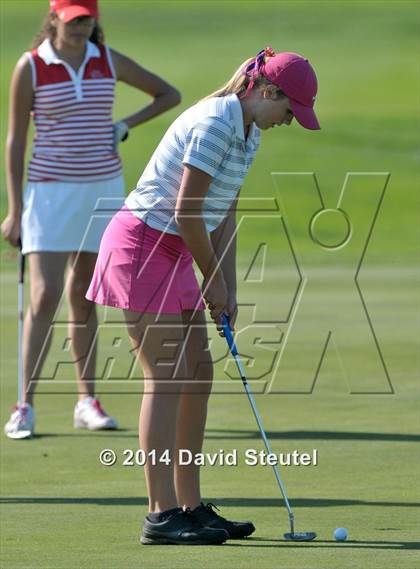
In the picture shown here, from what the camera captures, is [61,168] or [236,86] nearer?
[236,86]

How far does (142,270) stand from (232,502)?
4.32 ft

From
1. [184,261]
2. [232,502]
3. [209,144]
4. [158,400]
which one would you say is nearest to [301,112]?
[209,144]

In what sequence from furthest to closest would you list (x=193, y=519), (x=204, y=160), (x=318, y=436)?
1. (x=318, y=436)
2. (x=193, y=519)
3. (x=204, y=160)

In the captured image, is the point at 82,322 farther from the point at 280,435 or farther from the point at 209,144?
the point at 209,144

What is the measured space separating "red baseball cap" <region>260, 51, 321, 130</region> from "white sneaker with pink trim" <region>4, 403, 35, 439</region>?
3106 millimetres

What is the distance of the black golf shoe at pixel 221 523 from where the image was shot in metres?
6.86

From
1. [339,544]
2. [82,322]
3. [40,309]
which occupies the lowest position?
[339,544]

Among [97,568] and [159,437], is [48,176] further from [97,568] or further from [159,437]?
[97,568]

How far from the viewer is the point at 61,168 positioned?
945 centimetres

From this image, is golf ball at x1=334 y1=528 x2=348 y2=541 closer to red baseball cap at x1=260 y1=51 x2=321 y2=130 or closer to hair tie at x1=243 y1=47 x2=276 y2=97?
red baseball cap at x1=260 y1=51 x2=321 y2=130

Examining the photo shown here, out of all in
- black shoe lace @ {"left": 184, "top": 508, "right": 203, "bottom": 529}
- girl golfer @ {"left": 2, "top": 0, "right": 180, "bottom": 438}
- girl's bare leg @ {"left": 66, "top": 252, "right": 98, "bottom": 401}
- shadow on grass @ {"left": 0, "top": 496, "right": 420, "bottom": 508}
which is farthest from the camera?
girl's bare leg @ {"left": 66, "top": 252, "right": 98, "bottom": 401}

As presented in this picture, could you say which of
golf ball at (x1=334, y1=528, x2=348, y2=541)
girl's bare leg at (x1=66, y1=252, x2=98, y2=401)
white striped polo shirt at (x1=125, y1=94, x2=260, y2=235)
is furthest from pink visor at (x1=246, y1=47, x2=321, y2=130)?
girl's bare leg at (x1=66, y1=252, x2=98, y2=401)

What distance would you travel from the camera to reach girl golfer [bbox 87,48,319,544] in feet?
21.7

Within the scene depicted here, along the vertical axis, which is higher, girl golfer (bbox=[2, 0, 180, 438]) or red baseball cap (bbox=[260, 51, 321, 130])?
red baseball cap (bbox=[260, 51, 321, 130])
